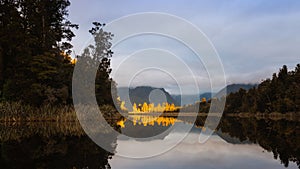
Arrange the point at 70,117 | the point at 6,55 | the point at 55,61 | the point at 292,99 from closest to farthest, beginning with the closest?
the point at 70,117, the point at 55,61, the point at 6,55, the point at 292,99

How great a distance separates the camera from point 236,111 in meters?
74.8

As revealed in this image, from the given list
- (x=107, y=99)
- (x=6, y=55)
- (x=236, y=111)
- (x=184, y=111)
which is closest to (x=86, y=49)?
(x=107, y=99)

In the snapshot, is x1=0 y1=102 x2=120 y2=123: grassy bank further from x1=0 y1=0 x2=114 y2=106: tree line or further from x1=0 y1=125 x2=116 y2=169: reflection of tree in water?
x1=0 y1=125 x2=116 y2=169: reflection of tree in water

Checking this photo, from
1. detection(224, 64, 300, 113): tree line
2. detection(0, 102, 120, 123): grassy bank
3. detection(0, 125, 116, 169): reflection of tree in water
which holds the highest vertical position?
detection(224, 64, 300, 113): tree line

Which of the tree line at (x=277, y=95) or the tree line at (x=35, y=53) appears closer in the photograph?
the tree line at (x=35, y=53)

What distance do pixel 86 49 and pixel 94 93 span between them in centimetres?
660

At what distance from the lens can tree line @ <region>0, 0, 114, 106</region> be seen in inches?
1188

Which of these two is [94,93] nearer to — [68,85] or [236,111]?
[68,85]

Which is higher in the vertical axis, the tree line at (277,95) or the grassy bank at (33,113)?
the tree line at (277,95)

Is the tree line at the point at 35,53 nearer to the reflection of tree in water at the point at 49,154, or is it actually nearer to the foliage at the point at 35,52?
the foliage at the point at 35,52

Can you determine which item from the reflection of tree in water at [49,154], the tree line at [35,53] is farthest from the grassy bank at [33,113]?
the reflection of tree in water at [49,154]

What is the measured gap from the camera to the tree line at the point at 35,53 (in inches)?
1188

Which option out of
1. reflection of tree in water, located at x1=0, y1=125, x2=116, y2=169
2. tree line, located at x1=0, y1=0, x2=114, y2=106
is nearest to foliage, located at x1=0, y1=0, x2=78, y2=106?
tree line, located at x1=0, y1=0, x2=114, y2=106

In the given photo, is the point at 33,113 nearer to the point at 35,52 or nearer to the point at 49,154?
the point at 35,52
